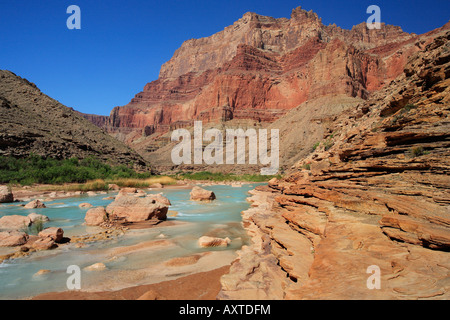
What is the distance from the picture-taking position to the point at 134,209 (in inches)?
359

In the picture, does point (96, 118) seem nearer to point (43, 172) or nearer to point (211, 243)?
point (43, 172)

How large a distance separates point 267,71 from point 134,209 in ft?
339

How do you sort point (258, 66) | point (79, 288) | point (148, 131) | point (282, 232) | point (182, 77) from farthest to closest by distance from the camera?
point (182, 77)
point (148, 131)
point (258, 66)
point (282, 232)
point (79, 288)

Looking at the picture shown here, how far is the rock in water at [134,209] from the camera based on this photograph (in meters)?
8.95

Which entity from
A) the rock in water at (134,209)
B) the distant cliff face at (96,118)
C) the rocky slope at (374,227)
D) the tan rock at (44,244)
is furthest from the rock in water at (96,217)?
the distant cliff face at (96,118)

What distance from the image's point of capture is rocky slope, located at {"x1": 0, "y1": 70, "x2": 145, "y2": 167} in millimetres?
26188

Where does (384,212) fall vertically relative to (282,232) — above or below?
above

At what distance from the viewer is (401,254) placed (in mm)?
3645

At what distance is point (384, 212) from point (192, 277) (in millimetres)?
4226

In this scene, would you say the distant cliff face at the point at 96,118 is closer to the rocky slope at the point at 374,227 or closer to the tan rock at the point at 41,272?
the tan rock at the point at 41,272

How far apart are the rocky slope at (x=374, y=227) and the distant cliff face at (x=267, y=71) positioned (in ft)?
208

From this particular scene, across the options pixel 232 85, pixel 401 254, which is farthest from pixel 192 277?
pixel 232 85

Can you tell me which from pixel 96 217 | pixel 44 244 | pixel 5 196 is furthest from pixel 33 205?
pixel 44 244

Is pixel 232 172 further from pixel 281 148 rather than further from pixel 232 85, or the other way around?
pixel 232 85
